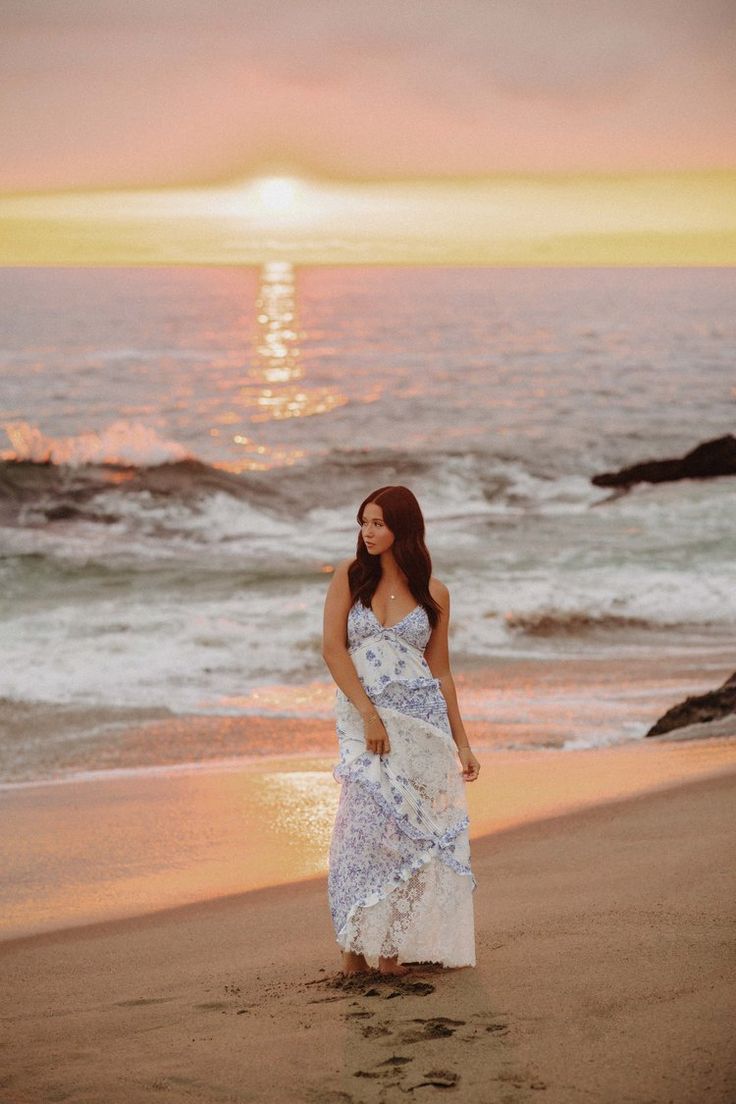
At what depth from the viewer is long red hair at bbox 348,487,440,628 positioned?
185 inches

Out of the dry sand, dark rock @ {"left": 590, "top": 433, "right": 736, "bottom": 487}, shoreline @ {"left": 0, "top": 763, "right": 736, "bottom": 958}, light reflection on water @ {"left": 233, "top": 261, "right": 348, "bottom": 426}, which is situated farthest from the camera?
light reflection on water @ {"left": 233, "top": 261, "right": 348, "bottom": 426}

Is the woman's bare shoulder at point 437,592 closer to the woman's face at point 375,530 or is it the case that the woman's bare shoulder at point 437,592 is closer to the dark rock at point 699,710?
the woman's face at point 375,530

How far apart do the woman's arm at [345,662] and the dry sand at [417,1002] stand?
0.81 metres

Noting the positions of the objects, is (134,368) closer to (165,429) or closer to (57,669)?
(165,429)

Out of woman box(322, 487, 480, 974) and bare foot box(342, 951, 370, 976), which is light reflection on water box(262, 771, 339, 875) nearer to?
bare foot box(342, 951, 370, 976)

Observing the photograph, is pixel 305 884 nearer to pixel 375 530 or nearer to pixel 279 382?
pixel 375 530

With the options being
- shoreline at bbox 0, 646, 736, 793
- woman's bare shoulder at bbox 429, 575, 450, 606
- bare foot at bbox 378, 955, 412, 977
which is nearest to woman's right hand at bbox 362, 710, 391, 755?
woman's bare shoulder at bbox 429, 575, 450, 606

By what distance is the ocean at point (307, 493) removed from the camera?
46.1 ft

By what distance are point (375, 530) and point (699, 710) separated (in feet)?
17.2

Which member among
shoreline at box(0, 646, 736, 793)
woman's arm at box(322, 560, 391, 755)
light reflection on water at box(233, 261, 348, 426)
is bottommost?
shoreline at box(0, 646, 736, 793)

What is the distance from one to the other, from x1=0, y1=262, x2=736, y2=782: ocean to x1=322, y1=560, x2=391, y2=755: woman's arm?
533 centimetres

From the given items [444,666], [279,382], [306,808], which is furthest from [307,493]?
[444,666]

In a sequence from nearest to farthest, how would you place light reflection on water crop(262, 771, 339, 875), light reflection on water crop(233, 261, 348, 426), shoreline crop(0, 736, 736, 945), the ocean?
shoreline crop(0, 736, 736, 945) → light reflection on water crop(262, 771, 339, 875) → the ocean → light reflection on water crop(233, 261, 348, 426)

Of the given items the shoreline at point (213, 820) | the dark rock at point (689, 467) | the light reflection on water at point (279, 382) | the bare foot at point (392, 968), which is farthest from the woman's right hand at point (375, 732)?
the light reflection on water at point (279, 382)
